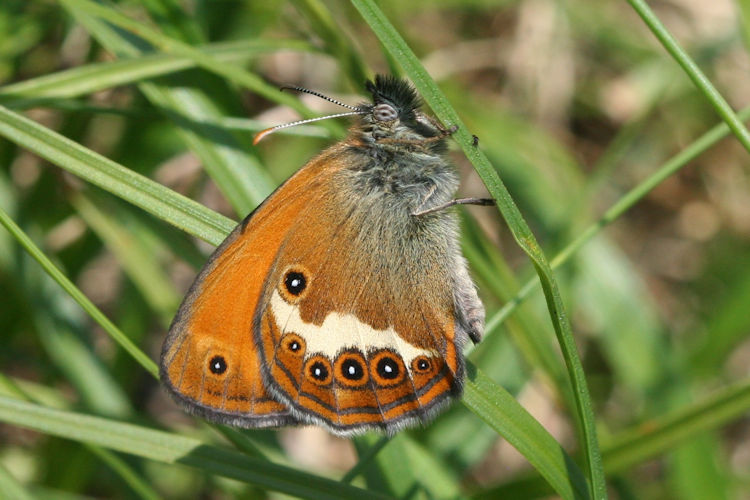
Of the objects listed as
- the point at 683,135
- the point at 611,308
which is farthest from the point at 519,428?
the point at 683,135

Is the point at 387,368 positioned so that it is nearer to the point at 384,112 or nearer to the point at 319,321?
the point at 319,321

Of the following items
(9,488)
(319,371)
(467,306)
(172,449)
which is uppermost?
(467,306)

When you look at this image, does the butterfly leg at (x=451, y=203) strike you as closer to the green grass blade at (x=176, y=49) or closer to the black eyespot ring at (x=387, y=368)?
the black eyespot ring at (x=387, y=368)

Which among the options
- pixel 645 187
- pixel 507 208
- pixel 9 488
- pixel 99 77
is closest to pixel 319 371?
pixel 507 208

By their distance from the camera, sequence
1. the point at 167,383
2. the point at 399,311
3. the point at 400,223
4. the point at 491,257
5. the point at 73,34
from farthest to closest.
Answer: the point at 73,34 < the point at 491,257 < the point at 400,223 < the point at 399,311 < the point at 167,383

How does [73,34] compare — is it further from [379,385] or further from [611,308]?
[611,308]

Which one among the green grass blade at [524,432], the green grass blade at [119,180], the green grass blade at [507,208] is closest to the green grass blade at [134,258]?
the green grass blade at [119,180]

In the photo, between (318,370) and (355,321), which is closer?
(318,370)
